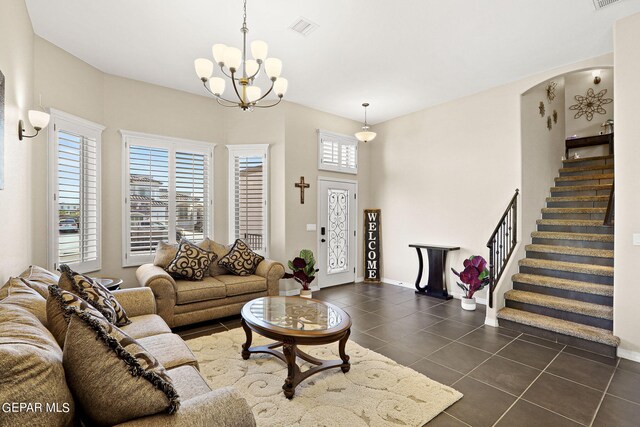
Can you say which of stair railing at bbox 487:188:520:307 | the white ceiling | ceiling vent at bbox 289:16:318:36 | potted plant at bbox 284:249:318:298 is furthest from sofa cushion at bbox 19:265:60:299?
stair railing at bbox 487:188:520:307

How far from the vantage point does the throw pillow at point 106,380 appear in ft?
3.62

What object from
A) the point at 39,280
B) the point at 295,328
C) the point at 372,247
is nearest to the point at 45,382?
the point at 295,328

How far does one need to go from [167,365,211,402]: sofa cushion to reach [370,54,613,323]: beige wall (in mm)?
3604

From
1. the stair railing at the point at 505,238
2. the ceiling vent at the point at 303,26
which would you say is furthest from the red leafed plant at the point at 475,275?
the ceiling vent at the point at 303,26

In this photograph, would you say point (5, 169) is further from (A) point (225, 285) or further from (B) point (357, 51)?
(B) point (357, 51)

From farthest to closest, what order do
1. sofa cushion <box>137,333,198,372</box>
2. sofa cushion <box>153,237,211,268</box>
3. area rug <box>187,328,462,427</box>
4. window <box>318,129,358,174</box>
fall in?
window <box>318,129,358,174</box>
sofa cushion <box>153,237,211,268</box>
area rug <box>187,328,462,427</box>
sofa cushion <box>137,333,198,372</box>

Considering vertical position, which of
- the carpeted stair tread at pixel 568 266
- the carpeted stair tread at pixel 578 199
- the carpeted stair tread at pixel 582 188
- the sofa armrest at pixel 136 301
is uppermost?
the carpeted stair tread at pixel 582 188

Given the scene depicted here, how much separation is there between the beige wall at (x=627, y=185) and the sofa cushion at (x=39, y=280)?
16.2 feet

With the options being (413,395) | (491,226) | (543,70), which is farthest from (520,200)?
(413,395)

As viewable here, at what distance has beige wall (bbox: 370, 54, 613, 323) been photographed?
4.59m

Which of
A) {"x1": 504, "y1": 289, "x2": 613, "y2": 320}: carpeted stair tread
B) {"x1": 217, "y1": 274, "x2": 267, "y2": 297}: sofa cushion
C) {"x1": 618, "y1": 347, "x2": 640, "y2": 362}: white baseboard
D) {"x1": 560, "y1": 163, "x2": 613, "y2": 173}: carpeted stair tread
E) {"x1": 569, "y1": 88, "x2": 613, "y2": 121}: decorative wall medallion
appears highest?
{"x1": 569, "y1": 88, "x2": 613, "y2": 121}: decorative wall medallion

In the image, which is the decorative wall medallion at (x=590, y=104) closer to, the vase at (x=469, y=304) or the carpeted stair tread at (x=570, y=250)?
the carpeted stair tread at (x=570, y=250)

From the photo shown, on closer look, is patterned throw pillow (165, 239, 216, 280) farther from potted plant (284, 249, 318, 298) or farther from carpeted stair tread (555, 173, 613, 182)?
carpeted stair tread (555, 173, 613, 182)

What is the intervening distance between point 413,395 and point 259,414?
1.16m
